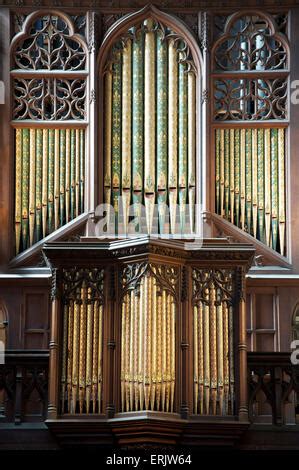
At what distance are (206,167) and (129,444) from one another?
448 centimetres

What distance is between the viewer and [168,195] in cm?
2261

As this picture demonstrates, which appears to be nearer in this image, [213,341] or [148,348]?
[148,348]

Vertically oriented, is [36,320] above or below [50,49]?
below

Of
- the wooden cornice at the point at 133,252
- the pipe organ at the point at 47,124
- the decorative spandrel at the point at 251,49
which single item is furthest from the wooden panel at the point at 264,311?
the decorative spandrel at the point at 251,49

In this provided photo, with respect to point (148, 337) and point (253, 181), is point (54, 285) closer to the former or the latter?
point (148, 337)

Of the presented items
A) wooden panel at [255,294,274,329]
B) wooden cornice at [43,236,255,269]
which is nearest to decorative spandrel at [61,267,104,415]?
wooden cornice at [43,236,255,269]

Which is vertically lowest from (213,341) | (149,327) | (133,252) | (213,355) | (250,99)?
(213,355)

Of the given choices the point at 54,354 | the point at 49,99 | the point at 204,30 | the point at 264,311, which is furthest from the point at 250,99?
the point at 54,354

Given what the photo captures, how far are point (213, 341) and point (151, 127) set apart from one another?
384 cm

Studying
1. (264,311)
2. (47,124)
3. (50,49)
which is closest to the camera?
(264,311)

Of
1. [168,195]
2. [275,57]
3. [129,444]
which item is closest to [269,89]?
[275,57]

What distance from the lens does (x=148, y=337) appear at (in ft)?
66.0

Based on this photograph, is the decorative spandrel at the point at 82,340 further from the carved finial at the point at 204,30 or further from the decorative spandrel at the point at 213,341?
the carved finial at the point at 204,30

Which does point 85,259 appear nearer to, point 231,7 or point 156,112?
point 156,112
